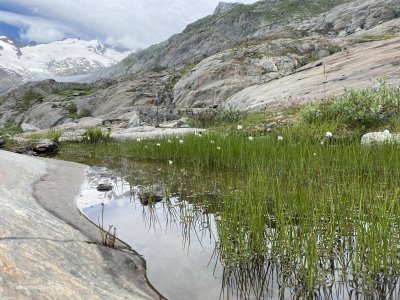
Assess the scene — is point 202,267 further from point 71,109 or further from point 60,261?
point 71,109

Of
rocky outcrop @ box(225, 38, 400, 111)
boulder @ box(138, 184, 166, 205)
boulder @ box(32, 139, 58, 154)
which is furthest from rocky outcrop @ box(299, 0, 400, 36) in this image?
boulder @ box(138, 184, 166, 205)

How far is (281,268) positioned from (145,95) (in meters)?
50.5

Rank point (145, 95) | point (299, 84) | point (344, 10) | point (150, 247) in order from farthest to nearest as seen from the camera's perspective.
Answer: point (344, 10), point (145, 95), point (299, 84), point (150, 247)

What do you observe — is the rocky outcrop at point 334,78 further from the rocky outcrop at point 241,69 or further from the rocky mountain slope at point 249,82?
the rocky outcrop at point 241,69

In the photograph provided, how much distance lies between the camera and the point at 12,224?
13.2ft

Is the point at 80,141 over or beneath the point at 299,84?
beneath

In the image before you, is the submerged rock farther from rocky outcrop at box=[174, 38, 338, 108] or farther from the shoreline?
rocky outcrop at box=[174, 38, 338, 108]

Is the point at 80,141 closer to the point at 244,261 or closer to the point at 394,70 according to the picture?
the point at 394,70

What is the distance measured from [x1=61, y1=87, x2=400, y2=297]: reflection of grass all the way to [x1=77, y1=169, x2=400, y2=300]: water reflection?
43 mm

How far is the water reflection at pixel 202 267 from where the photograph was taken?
4.02 meters

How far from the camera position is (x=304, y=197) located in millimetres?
5480

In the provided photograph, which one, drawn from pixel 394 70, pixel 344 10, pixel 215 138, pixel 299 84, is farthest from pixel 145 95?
pixel 344 10

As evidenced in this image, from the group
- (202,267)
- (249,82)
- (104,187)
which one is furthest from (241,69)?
(202,267)

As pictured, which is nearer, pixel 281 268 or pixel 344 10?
pixel 281 268
